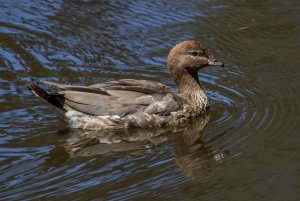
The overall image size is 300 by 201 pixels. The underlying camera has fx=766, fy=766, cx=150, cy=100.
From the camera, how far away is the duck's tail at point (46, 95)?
910cm

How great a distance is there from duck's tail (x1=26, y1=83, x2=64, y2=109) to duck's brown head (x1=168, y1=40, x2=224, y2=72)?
1.65 metres

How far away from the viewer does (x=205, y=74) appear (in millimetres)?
11234

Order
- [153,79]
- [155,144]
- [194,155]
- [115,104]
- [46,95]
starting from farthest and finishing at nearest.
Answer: [153,79] < [115,104] < [46,95] < [155,144] < [194,155]

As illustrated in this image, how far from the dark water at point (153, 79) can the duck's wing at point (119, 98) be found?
295 mm

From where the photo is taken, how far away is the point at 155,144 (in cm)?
885

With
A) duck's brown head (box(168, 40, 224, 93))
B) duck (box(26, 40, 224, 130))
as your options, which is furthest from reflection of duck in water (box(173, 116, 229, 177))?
duck's brown head (box(168, 40, 224, 93))

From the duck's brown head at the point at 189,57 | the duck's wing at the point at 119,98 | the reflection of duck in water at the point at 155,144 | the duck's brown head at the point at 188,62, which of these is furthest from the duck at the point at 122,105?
the duck's brown head at the point at 189,57

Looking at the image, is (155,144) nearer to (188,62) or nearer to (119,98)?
(119,98)

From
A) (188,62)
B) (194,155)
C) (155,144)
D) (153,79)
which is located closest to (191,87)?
(188,62)

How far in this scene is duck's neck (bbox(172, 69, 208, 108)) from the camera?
10.0 m

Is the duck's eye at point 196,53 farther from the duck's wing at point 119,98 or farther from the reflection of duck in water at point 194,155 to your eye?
the reflection of duck in water at point 194,155

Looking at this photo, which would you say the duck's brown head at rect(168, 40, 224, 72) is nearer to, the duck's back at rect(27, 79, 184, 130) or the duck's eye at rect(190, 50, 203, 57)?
the duck's eye at rect(190, 50, 203, 57)

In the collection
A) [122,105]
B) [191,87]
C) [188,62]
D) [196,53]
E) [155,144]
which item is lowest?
[155,144]

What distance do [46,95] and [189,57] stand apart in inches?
80.8
